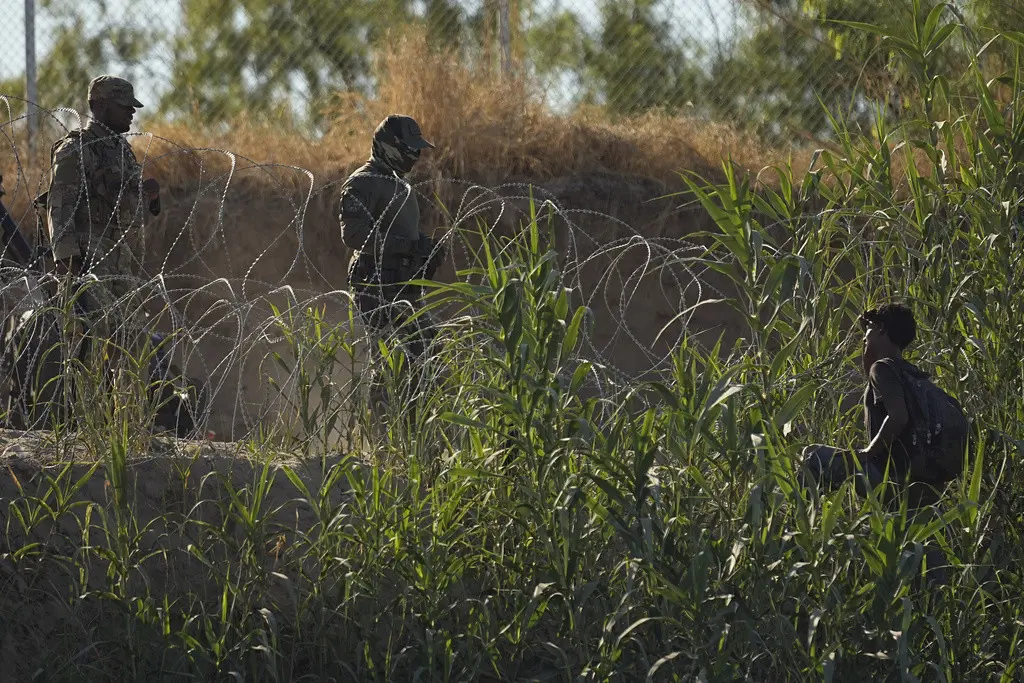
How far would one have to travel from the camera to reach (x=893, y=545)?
11.0 feet

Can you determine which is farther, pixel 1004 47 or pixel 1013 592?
pixel 1004 47

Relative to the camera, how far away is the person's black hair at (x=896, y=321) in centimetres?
389

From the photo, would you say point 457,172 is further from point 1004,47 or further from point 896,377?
point 896,377

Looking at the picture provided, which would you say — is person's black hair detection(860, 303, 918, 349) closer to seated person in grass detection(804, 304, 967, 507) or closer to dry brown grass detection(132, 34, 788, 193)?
seated person in grass detection(804, 304, 967, 507)

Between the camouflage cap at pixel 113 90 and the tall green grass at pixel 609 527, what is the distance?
183cm

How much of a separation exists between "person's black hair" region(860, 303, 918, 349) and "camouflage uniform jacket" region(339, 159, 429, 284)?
247 cm

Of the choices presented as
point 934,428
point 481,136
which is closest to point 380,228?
point 934,428

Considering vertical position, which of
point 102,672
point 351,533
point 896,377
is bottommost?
point 102,672

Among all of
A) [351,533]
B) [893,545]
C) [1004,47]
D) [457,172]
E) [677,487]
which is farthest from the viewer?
[457,172]

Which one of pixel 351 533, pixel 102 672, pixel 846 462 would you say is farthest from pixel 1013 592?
pixel 102 672

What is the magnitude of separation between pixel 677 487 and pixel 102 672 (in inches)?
57.6

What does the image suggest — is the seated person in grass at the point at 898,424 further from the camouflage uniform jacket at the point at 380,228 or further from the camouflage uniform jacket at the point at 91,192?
the camouflage uniform jacket at the point at 91,192

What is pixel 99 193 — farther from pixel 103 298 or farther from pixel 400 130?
pixel 400 130

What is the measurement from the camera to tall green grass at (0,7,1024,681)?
3.50m
